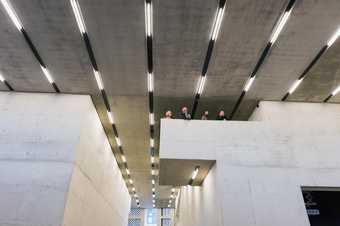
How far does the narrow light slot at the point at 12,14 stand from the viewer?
288 inches

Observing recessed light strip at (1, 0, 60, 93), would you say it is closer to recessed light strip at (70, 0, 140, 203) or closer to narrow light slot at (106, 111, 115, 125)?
recessed light strip at (70, 0, 140, 203)

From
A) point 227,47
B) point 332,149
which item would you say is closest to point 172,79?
point 227,47

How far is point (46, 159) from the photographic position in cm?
981

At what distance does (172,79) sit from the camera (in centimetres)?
1038

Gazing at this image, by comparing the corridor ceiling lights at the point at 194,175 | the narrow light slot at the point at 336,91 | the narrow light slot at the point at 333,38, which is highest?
the narrow light slot at the point at 333,38

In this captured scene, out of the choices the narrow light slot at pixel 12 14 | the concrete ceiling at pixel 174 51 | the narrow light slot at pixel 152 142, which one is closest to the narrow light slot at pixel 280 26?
the concrete ceiling at pixel 174 51

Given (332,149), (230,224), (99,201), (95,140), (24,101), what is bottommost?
(230,224)

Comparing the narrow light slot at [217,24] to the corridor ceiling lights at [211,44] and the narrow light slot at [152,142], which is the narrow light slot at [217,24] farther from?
the narrow light slot at [152,142]

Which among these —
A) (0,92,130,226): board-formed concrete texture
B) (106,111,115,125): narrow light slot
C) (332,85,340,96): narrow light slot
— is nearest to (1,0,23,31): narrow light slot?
(0,92,130,226): board-formed concrete texture

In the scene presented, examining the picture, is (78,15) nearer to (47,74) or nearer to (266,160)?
(47,74)

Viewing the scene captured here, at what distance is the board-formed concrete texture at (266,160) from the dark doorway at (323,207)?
65.6 inches

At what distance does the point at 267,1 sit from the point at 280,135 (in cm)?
555

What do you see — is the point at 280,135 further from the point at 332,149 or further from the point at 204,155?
the point at 204,155

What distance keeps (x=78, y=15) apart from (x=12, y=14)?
2077 millimetres
